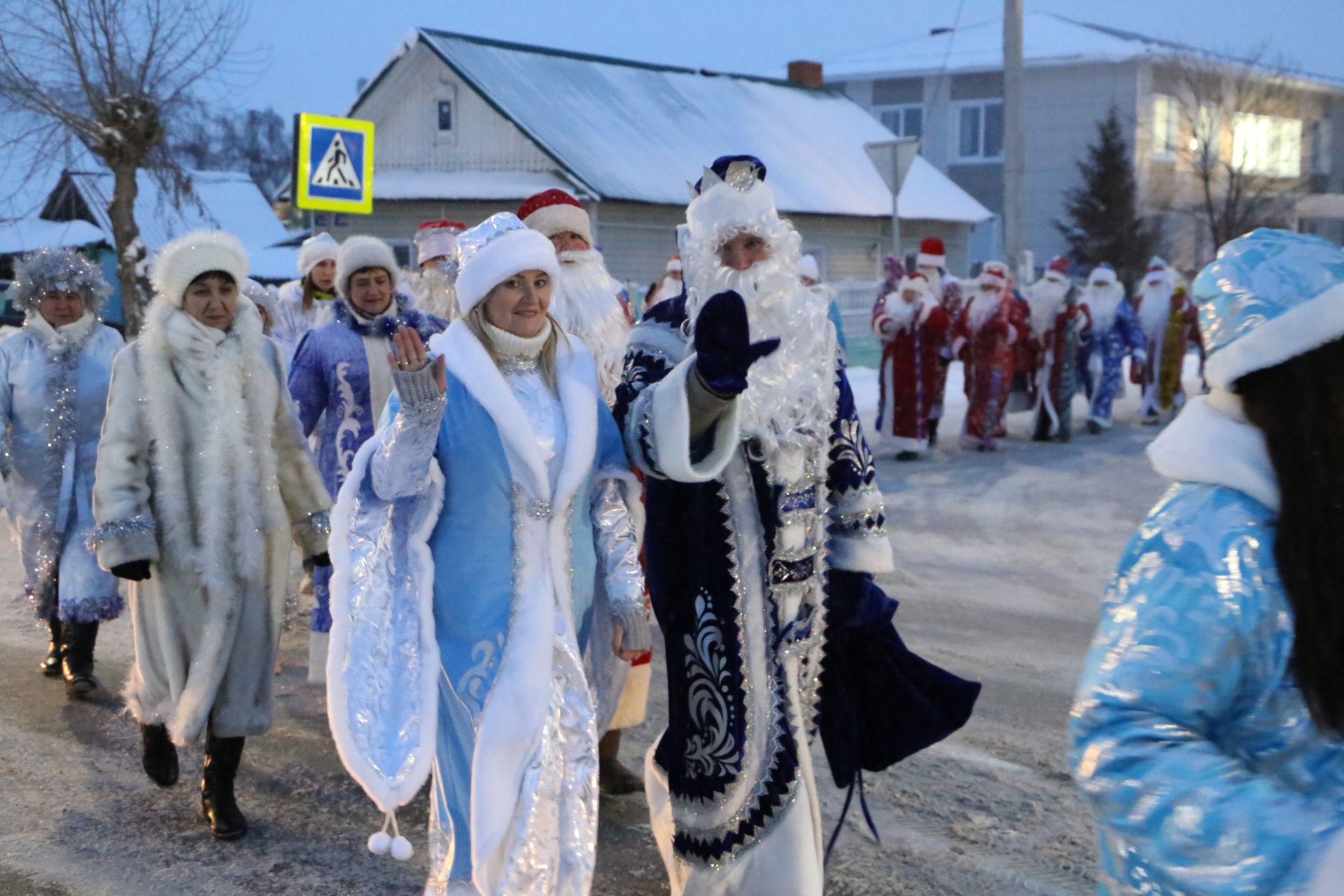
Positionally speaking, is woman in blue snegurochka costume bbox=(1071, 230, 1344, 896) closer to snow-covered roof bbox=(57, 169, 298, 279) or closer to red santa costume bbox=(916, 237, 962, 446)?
red santa costume bbox=(916, 237, 962, 446)

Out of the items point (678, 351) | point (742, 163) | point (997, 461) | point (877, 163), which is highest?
point (877, 163)

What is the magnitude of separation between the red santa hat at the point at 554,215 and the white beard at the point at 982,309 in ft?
34.4

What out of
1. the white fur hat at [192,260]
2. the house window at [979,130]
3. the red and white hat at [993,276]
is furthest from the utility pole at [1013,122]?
the house window at [979,130]

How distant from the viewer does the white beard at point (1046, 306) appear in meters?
16.8

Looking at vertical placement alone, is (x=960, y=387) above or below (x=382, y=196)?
below

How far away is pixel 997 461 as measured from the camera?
49.1 feet

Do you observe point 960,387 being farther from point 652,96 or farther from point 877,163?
point 652,96

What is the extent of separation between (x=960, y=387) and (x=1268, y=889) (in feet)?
70.7

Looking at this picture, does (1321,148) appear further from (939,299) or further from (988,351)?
(988,351)

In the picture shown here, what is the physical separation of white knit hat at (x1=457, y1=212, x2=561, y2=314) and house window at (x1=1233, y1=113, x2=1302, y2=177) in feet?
128

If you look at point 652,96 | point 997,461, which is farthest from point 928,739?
point 652,96

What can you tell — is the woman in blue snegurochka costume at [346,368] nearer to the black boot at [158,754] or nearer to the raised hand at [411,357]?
the black boot at [158,754]

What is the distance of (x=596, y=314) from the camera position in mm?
5781

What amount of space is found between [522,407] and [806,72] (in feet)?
121
